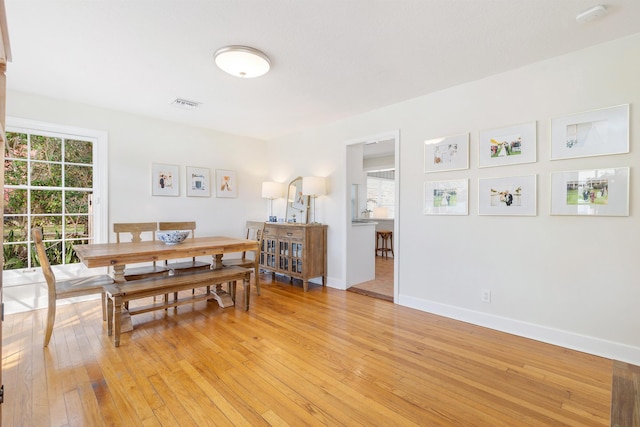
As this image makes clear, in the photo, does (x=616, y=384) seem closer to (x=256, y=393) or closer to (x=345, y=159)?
(x=256, y=393)

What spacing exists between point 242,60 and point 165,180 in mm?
2633

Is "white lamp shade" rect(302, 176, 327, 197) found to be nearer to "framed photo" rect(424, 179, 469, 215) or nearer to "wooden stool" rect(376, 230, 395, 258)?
"framed photo" rect(424, 179, 469, 215)

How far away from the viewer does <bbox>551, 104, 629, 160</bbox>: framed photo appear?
228 centimetres

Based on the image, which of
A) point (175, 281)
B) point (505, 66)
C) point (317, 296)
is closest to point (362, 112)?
Result: point (505, 66)

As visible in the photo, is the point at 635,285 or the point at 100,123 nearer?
the point at 635,285

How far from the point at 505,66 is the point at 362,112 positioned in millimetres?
1695

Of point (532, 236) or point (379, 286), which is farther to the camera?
point (379, 286)

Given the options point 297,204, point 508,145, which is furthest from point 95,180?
point 508,145

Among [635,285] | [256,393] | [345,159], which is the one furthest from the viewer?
[345,159]

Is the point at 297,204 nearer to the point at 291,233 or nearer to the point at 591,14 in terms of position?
the point at 291,233

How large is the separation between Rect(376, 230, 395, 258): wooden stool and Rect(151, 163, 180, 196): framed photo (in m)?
4.74

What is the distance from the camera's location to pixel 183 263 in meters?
3.94

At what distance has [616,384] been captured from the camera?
1091 mm

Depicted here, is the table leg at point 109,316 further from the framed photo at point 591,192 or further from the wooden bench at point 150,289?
the framed photo at point 591,192
